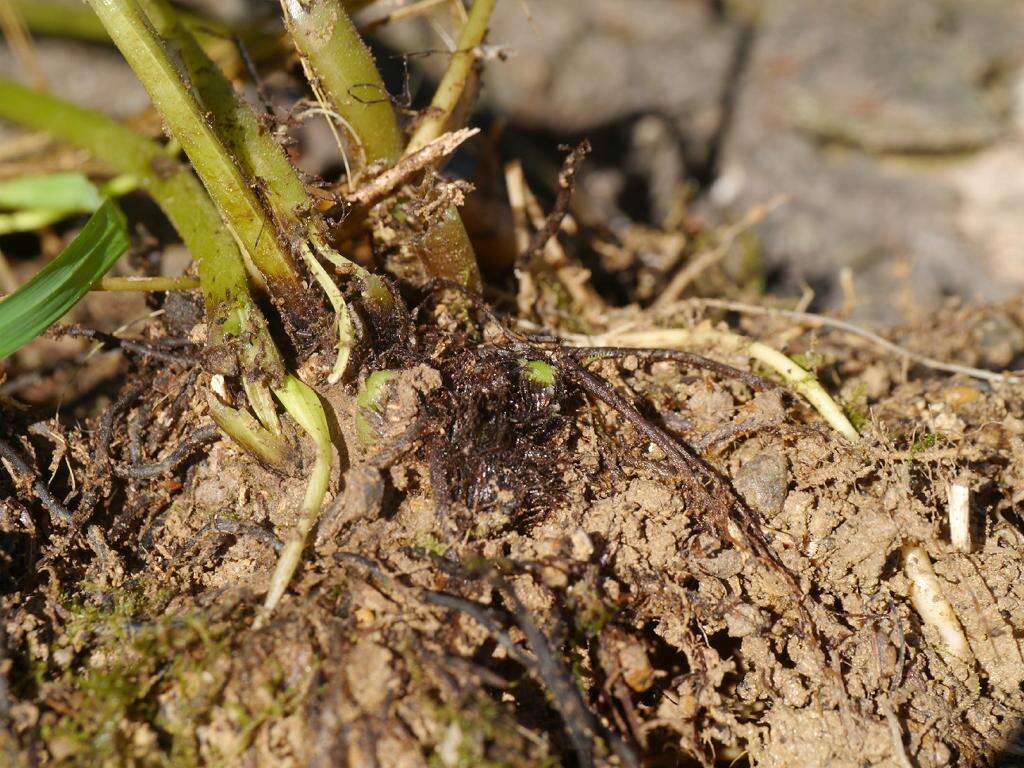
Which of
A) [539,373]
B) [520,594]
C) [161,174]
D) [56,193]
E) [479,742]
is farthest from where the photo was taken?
[56,193]

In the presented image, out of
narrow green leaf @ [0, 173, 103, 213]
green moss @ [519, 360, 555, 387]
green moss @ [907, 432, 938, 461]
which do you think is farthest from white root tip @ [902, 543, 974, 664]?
narrow green leaf @ [0, 173, 103, 213]

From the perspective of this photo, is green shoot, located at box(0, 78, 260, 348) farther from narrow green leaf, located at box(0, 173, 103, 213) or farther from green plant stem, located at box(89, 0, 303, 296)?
narrow green leaf, located at box(0, 173, 103, 213)

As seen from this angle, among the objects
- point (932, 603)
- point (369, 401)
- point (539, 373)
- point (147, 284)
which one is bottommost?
point (932, 603)

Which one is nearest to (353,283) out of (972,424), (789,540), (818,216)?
(789,540)

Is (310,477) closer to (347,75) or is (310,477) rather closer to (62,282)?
(62,282)

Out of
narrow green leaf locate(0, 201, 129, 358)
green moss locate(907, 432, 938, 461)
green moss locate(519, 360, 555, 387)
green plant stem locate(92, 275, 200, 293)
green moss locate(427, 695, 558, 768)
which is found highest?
narrow green leaf locate(0, 201, 129, 358)

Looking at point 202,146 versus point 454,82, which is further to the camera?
point 454,82

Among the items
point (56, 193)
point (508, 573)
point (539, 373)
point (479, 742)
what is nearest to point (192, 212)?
point (56, 193)

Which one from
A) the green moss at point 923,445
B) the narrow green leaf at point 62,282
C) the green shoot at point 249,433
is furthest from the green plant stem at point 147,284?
the green moss at point 923,445
